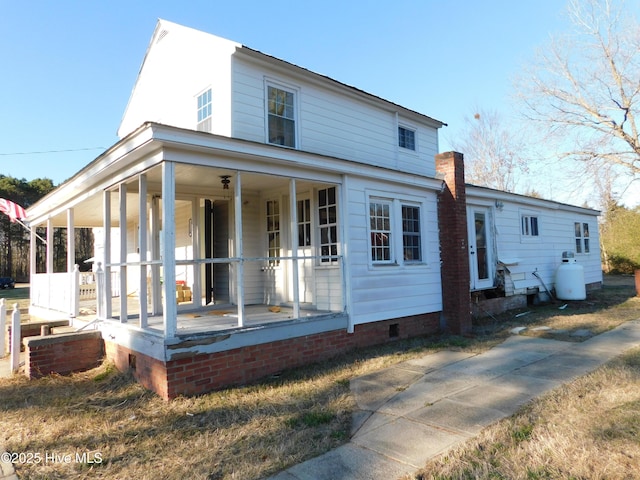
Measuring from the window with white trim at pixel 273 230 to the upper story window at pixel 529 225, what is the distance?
7460mm

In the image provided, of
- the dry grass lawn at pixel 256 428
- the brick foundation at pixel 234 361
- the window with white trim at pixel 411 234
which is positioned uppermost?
the window with white trim at pixel 411 234

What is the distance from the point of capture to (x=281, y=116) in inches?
326

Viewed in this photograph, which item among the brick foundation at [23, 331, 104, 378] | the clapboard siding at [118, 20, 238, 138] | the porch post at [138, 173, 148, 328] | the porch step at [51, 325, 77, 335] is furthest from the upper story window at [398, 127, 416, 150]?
the porch step at [51, 325, 77, 335]

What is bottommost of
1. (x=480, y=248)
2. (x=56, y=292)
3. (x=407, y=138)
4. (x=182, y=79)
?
(x=56, y=292)

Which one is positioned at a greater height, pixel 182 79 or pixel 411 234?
pixel 182 79

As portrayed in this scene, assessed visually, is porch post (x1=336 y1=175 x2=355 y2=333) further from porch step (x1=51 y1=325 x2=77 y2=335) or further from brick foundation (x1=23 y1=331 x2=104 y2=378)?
porch step (x1=51 y1=325 x2=77 y2=335)

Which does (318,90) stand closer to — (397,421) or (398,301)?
(398,301)

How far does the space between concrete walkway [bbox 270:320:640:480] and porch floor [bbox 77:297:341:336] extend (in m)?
1.72

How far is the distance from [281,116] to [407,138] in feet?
→ 13.9

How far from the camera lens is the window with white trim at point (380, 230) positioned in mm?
7793

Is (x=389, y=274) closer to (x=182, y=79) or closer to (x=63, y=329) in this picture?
(x=63, y=329)

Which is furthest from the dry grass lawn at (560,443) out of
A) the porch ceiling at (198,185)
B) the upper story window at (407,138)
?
the upper story window at (407,138)

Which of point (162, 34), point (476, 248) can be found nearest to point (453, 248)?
point (476, 248)

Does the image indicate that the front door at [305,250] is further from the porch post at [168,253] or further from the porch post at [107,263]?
the porch post at [107,263]
